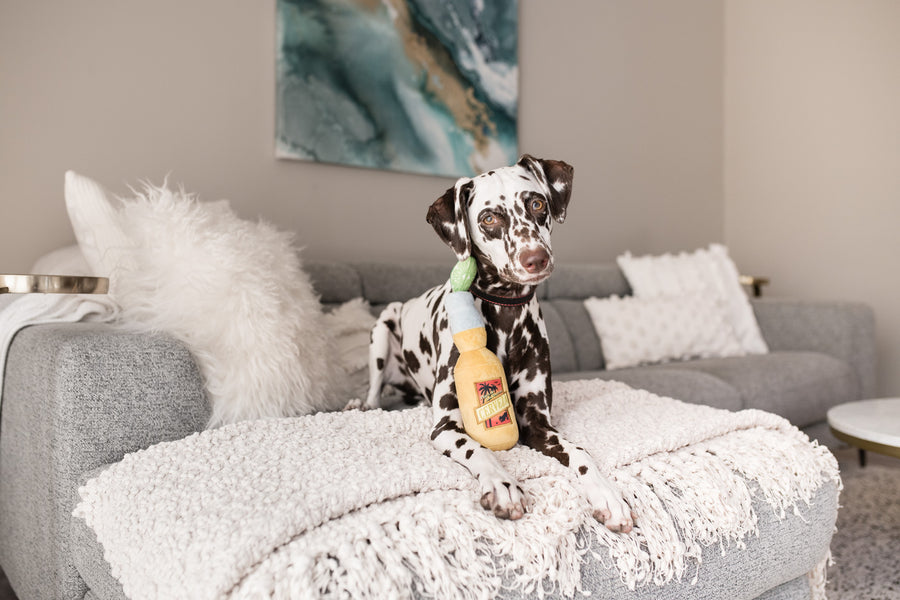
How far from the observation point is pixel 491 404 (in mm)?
1182

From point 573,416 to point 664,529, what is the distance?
421 millimetres

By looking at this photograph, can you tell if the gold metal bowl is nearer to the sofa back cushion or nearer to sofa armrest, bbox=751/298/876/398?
the sofa back cushion

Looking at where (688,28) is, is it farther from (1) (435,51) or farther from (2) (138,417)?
(2) (138,417)

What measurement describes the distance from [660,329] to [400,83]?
1.69m

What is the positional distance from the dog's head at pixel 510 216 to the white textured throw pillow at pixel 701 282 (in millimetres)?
1993

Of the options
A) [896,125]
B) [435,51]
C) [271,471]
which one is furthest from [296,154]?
[896,125]

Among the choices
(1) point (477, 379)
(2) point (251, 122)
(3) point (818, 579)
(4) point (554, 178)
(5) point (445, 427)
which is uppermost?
(2) point (251, 122)

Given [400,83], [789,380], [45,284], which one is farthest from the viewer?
[400,83]

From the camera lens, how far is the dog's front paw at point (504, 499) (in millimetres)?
952

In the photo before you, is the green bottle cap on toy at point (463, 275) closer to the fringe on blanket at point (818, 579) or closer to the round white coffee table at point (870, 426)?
the fringe on blanket at point (818, 579)

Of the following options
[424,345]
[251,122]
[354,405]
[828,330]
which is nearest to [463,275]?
[424,345]

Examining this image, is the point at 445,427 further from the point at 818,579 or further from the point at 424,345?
the point at 818,579

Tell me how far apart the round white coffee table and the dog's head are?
1.15 m

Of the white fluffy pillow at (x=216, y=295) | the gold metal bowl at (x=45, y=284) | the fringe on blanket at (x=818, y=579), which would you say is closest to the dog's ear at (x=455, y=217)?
the white fluffy pillow at (x=216, y=295)
